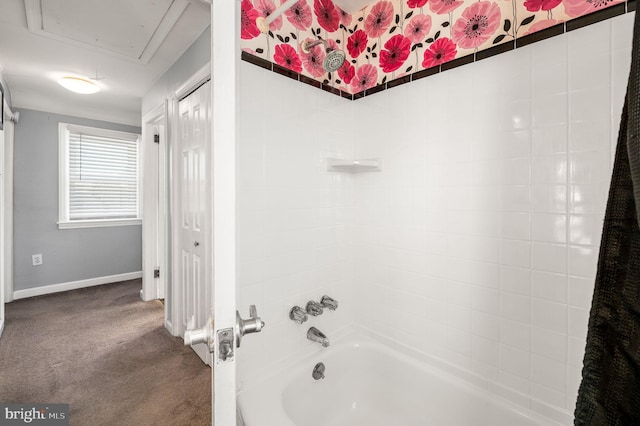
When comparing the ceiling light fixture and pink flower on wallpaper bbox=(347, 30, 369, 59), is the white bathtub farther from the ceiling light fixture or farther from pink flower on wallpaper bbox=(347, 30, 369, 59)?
pink flower on wallpaper bbox=(347, 30, 369, 59)

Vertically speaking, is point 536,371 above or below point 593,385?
below

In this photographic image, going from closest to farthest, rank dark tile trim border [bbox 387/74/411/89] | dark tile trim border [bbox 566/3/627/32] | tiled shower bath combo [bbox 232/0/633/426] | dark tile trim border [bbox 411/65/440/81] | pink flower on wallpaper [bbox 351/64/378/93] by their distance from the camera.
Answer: dark tile trim border [bbox 566/3/627/32]
tiled shower bath combo [bbox 232/0/633/426]
dark tile trim border [bbox 411/65/440/81]
dark tile trim border [bbox 387/74/411/89]
pink flower on wallpaper [bbox 351/64/378/93]

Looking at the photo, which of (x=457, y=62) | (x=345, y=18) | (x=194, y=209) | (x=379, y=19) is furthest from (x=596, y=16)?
(x=194, y=209)

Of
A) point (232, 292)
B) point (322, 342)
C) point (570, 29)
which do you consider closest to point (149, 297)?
point (232, 292)

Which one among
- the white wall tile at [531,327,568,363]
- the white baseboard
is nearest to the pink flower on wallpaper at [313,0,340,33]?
the white baseboard

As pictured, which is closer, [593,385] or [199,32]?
[593,385]

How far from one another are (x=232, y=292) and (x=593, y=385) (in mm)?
651

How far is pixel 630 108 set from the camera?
41 cm

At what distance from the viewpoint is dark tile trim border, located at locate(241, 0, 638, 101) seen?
973 mm

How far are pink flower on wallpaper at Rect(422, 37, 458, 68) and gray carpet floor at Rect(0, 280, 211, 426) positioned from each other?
1531 mm

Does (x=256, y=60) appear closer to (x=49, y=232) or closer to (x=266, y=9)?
(x=266, y=9)

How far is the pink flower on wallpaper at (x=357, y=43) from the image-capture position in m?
1.71

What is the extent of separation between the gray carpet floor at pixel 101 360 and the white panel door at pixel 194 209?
80mm

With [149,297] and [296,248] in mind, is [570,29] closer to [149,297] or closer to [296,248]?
[296,248]
